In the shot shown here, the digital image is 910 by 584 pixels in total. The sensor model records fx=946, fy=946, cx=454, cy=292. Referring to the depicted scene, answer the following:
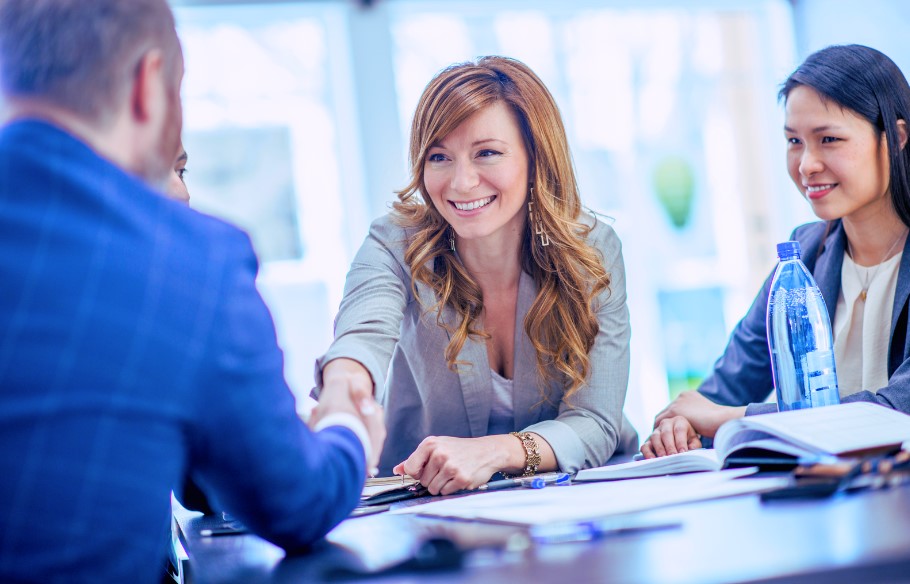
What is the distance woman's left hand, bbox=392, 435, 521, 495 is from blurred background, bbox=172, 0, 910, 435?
109 inches

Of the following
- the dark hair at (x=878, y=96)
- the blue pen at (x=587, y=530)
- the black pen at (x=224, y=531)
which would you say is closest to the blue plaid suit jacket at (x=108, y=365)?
the blue pen at (x=587, y=530)

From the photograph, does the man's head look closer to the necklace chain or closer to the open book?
the open book

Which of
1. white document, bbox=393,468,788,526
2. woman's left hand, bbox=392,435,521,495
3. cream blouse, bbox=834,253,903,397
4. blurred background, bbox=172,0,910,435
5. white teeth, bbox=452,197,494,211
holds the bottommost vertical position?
white document, bbox=393,468,788,526

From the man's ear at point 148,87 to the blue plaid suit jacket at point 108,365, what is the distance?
75mm

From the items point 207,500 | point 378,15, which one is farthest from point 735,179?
point 207,500

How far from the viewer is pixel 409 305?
2068 millimetres

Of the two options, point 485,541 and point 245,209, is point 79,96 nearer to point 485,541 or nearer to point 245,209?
point 485,541

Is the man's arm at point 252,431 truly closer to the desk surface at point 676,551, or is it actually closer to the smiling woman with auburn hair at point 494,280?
the desk surface at point 676,551

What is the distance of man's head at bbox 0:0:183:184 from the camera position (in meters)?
0.89

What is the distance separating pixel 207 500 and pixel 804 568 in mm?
1111

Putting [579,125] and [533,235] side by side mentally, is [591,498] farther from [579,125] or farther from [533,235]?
[579,125]

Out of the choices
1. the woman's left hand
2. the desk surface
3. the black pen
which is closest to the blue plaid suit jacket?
the desk surface

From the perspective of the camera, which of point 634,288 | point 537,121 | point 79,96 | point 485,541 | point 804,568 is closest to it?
point 804,568

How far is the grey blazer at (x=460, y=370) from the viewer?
1.87 meters
